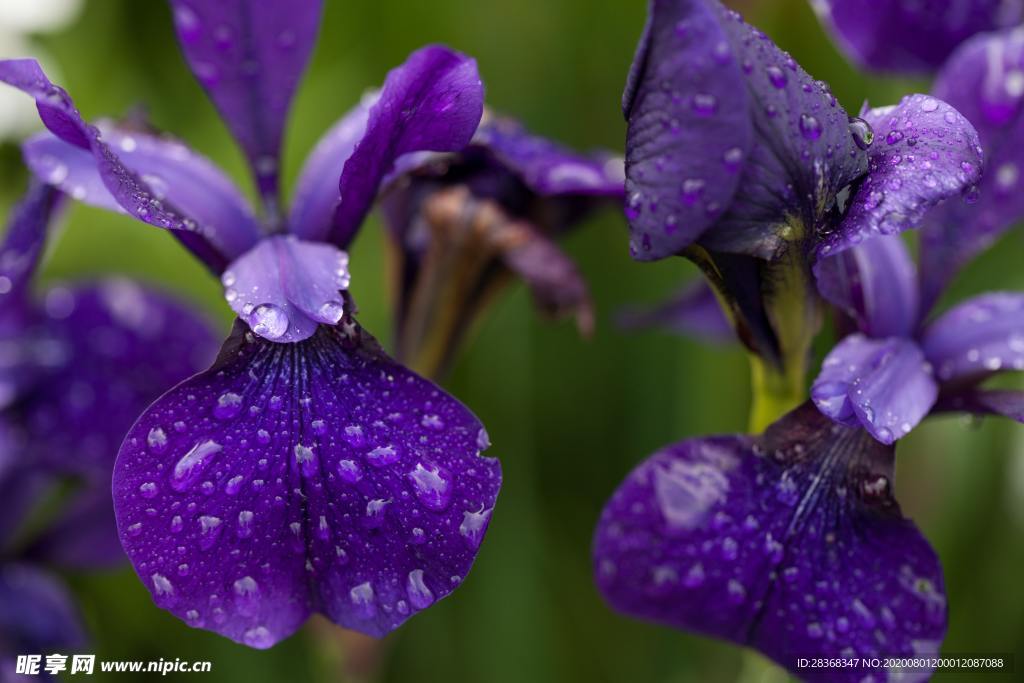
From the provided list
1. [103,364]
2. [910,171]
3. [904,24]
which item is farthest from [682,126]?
[103,364]

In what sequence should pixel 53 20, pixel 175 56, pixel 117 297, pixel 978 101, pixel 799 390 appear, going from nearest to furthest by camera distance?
pixel 799 390 < pixel 978 101 < pixel 117 297 < pixel 53 20 < pixel 175 56

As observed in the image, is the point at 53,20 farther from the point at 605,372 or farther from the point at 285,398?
the point at 285,398

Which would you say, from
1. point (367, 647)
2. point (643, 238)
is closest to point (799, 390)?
point (643, 238)

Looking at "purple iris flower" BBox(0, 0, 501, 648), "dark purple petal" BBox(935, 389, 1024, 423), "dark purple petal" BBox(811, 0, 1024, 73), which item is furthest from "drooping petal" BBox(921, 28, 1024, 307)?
"purple iris flower" BBox(0, 0, 501, 648)

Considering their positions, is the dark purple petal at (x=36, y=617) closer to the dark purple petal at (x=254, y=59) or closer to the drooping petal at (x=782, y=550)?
the dark purple petal at (x=254, y=59)

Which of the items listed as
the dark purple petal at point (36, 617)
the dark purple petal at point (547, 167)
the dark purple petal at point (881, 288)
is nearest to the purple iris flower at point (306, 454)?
the dark purple petal at point (547, 167)

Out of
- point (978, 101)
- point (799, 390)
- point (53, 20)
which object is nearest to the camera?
point (799, 390)

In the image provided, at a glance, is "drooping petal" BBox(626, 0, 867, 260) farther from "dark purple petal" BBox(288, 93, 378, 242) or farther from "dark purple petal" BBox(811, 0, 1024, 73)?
"dark purple petal" BBox(811, 0, 1024, 73)
